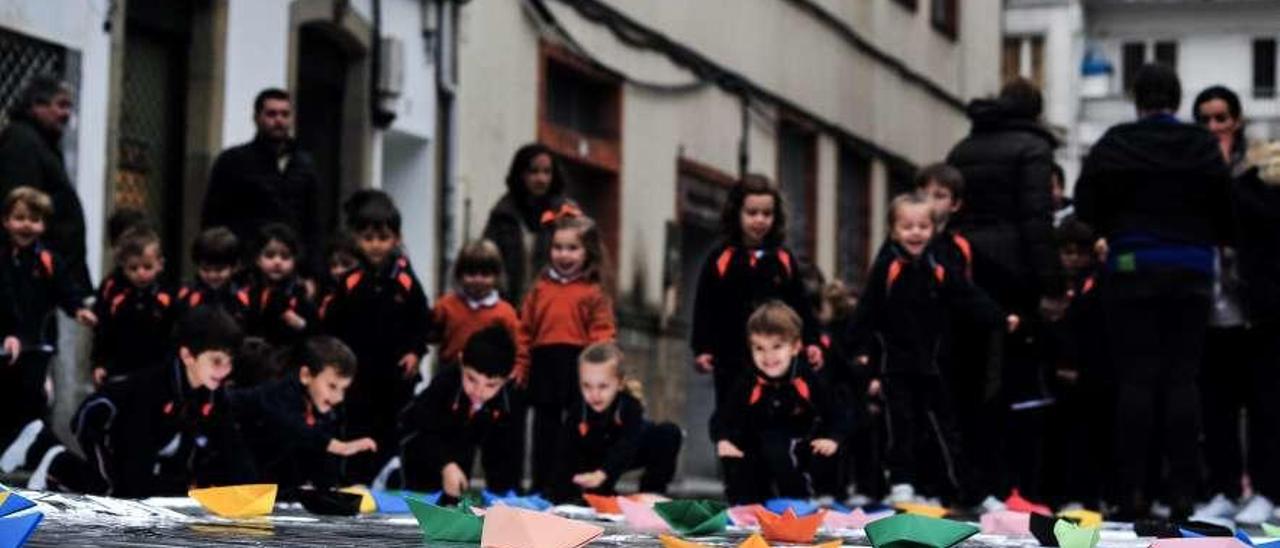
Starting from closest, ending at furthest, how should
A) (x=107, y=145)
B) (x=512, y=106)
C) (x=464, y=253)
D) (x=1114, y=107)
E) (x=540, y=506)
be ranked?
(x=540, y=506) → (x=464, y=253) → (x=107, y=145) → (x=512, y=106) → (x=1114, y=107)

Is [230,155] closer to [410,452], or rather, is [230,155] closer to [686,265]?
[410,452]

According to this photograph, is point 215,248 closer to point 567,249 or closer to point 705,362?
point 567,249

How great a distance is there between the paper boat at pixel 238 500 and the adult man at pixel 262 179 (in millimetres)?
5362

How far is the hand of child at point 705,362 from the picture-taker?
13.3 meters

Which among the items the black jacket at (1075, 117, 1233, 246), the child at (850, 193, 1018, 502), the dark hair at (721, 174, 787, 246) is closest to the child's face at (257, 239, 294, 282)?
the dark hair at (721, 174, 787, 246)

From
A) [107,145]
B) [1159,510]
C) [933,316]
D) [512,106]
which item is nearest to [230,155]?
[107,145]

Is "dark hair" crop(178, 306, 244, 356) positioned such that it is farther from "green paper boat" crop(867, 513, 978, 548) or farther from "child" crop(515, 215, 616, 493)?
"green paper boat" crop(867, 513, 978, 548)

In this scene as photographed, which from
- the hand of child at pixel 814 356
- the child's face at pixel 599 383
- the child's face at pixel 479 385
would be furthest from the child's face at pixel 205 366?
the hand of child at pixel 814 356

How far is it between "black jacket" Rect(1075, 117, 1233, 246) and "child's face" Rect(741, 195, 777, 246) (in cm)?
185

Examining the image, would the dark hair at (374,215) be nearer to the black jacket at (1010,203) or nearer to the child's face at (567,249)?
the child's face at (567,249)

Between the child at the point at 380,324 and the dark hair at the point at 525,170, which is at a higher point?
the dark hair at the point at 525,170

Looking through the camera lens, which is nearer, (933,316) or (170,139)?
(933,316)

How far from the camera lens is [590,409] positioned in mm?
13047

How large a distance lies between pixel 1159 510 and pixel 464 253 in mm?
3328
